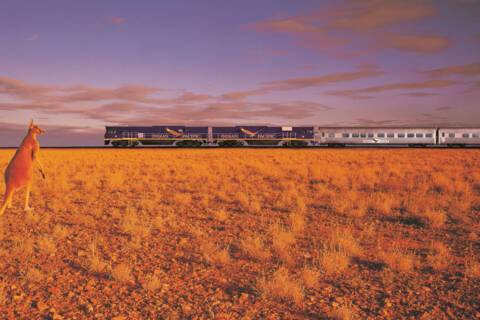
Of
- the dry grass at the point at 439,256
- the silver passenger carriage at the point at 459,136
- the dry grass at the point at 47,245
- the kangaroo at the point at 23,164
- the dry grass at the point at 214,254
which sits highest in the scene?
the silver passenger carriage at the point at 459,136

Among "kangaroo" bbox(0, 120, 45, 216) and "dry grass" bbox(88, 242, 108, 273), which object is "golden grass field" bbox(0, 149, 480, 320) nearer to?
"dry grass" bbox(88, 242, 108, 273)

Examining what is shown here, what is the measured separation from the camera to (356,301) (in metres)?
5.28

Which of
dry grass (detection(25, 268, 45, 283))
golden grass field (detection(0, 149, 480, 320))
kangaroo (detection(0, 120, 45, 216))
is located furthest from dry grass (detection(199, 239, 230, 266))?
kangaroo (detection(0, 120, 45, 216))

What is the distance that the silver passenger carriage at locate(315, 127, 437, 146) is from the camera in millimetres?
55719

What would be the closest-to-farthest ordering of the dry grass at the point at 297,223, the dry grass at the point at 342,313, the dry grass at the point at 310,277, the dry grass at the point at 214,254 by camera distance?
1. the dry grass at the point at 342,313
2. the dry grass at the point at 310,277
3. the dry grass at the point at 214,254
4. the dry grass at the point at 297,223

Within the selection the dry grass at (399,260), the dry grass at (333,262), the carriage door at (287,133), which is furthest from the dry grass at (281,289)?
the carriage door at (287,133)

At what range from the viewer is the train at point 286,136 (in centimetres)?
5575

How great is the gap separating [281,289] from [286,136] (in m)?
54.5

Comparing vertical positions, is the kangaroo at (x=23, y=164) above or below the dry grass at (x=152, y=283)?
above

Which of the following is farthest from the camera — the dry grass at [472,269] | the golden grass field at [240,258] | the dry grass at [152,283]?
the dry grass at [472,269]

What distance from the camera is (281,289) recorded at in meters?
5.45

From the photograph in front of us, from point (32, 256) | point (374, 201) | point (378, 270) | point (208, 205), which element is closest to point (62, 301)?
point (32, 256)

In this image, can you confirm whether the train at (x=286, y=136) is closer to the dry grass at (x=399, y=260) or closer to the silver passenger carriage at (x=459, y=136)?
the silver passenger carriage at (x=459, y=136)

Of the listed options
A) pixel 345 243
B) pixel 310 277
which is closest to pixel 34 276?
pixel 310 277
